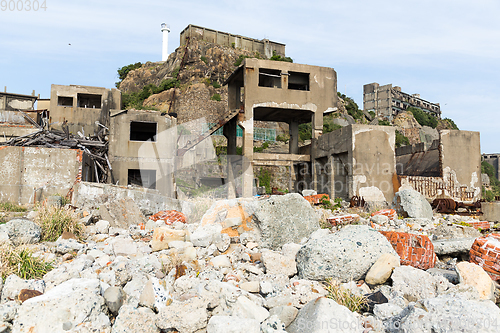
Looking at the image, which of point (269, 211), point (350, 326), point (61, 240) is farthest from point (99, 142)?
point (350, 326)

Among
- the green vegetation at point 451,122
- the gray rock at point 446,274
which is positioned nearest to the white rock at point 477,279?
the gray rock at point 446,274

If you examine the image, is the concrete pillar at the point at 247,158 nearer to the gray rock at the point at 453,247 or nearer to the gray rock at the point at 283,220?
the gray rock at the point at 283,220

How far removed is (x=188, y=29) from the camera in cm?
4616

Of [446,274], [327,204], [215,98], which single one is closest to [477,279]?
[446,274]

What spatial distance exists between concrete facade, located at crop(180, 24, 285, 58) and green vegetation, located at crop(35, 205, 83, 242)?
4168 cm

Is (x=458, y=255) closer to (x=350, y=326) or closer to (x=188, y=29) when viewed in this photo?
(x=350, y=326)

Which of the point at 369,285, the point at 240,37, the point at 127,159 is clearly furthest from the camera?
the point at 240,37

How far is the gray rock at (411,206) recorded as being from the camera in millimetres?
11039

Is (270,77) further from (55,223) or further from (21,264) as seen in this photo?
(21,264)

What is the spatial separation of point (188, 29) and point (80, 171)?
120 feet

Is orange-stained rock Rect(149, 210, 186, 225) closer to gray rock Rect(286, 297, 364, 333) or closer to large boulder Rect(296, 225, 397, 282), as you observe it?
large boulder Rect(296, 225, 397, 282)

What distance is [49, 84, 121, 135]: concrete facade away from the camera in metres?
24.5

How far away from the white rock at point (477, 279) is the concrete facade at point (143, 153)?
15477mm

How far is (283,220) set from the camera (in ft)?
24.7
